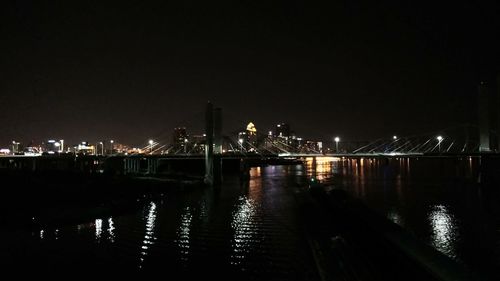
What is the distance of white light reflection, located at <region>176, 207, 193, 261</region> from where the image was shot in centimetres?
1302

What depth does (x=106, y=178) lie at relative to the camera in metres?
37.3

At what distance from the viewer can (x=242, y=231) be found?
16.5 m

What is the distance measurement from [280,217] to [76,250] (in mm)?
9757

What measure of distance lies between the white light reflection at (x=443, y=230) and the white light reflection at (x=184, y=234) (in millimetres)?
Answer: 8108

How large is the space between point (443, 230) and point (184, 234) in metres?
10.3

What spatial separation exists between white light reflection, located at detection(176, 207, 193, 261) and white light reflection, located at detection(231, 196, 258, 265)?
4.88 feet

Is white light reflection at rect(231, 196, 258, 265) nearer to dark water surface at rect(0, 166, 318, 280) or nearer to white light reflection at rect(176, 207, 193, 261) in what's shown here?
dark water surface at rect(0, 166, 318, 280)

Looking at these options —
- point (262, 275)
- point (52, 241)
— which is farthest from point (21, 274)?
point (262, 275)

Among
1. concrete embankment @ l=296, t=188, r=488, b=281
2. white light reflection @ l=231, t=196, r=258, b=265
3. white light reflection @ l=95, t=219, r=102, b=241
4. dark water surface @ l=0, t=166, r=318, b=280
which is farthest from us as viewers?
white light reflection @ l=95, t=219, r=102, b=241

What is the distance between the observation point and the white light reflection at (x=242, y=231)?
1270 centimetres

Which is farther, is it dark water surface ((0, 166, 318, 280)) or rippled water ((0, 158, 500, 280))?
rippled water ((0, 158, 500, 280))

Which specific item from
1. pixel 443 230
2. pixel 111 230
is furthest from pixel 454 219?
pixel 111 230

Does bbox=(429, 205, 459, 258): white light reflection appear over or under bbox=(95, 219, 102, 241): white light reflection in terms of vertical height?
under

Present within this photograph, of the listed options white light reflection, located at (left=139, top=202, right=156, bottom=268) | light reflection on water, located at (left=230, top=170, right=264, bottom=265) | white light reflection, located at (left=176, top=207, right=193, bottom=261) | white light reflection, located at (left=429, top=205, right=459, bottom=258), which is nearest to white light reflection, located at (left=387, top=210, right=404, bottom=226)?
white light reflection, located at (left=429, top=205, right=459, bottom=258)
